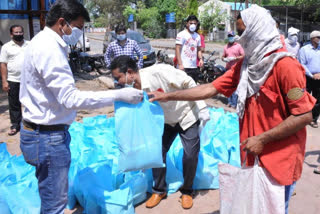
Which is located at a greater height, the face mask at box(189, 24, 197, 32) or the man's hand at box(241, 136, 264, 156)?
the face mask at box(189, 24, 197, 32)

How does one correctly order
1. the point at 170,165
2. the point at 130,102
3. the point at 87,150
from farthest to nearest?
the point at 87,150, the point at 170,165, the point at 130,102

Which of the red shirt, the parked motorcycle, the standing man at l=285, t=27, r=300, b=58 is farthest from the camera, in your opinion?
the parked motorcycle

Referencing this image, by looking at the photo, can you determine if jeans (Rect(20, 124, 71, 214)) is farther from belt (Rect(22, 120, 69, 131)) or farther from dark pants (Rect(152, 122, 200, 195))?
dark pants (Rect(152, 122, 200, 195))

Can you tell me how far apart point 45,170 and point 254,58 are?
1.49 m

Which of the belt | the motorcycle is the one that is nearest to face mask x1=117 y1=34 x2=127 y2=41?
the motorcycle

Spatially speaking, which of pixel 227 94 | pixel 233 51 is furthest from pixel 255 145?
pixel 233 51

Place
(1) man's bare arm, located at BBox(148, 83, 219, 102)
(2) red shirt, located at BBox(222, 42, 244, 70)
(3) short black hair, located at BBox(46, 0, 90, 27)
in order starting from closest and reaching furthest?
1. (3) short black hair, located at BBox(46, 0, 90, 27)
2. (1) man's bare arm, located at BBox(148, 83, 219, 102)
3. (2) red shirt, located at BBox(222, 42, 244, 70)

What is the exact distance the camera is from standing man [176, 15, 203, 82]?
575 centimetres

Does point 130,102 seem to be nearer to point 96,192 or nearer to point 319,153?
point 96,192


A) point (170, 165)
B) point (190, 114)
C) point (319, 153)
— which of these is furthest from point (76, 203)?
point (319, 153)

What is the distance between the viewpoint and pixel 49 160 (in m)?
1.98

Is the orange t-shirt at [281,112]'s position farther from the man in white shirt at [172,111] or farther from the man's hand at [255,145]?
the man in white shirt at [172,111]

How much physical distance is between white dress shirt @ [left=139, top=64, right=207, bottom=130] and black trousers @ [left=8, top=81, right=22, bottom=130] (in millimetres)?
2931

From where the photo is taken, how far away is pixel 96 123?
485 cm
